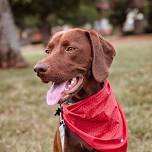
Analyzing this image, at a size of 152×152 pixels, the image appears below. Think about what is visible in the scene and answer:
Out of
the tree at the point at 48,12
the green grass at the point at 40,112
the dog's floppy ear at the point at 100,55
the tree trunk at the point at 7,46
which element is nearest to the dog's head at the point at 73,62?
the dog's floppy ear at the point at 100,55

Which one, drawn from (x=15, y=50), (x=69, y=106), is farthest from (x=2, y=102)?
(x=15, y=50)

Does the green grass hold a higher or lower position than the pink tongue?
lower

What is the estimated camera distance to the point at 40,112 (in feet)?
27.1

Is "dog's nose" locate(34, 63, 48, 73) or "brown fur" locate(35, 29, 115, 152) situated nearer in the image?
"dog's nose" locate(34, 63, 48, 73)

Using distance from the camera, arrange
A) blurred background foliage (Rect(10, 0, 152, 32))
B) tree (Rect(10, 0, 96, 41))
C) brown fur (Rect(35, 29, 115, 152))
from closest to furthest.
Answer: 1. brown fur (Rect(35, 29, 115, 152))
2. tree (Rect(10, 0, 96, 41))
3. blurred background foliage (Rect(10, 0, 152, 32))

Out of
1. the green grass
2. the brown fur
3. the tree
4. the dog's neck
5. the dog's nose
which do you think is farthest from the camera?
the tree

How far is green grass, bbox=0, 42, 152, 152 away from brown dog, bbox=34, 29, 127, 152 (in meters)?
1.69

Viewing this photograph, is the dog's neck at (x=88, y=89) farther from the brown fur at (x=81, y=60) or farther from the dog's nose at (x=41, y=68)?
the dog's nose at (x=41, y=68)

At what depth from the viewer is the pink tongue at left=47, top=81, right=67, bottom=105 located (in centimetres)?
432

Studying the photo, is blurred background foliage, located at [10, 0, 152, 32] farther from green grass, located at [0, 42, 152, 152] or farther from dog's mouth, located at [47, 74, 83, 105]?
dog's mouth, located at [47, 74, 83, 105]

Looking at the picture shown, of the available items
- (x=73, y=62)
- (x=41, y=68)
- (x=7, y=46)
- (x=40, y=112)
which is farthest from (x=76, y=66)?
(x=7, y=46)

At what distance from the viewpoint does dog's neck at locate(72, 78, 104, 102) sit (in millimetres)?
4609

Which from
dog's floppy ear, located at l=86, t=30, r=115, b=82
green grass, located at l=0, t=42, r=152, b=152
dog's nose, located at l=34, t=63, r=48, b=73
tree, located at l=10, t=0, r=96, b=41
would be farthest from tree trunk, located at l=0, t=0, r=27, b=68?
dog's nose, located at l=34, t=63, r=48, b=73

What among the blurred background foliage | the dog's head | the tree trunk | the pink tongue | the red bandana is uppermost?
the dog's head
